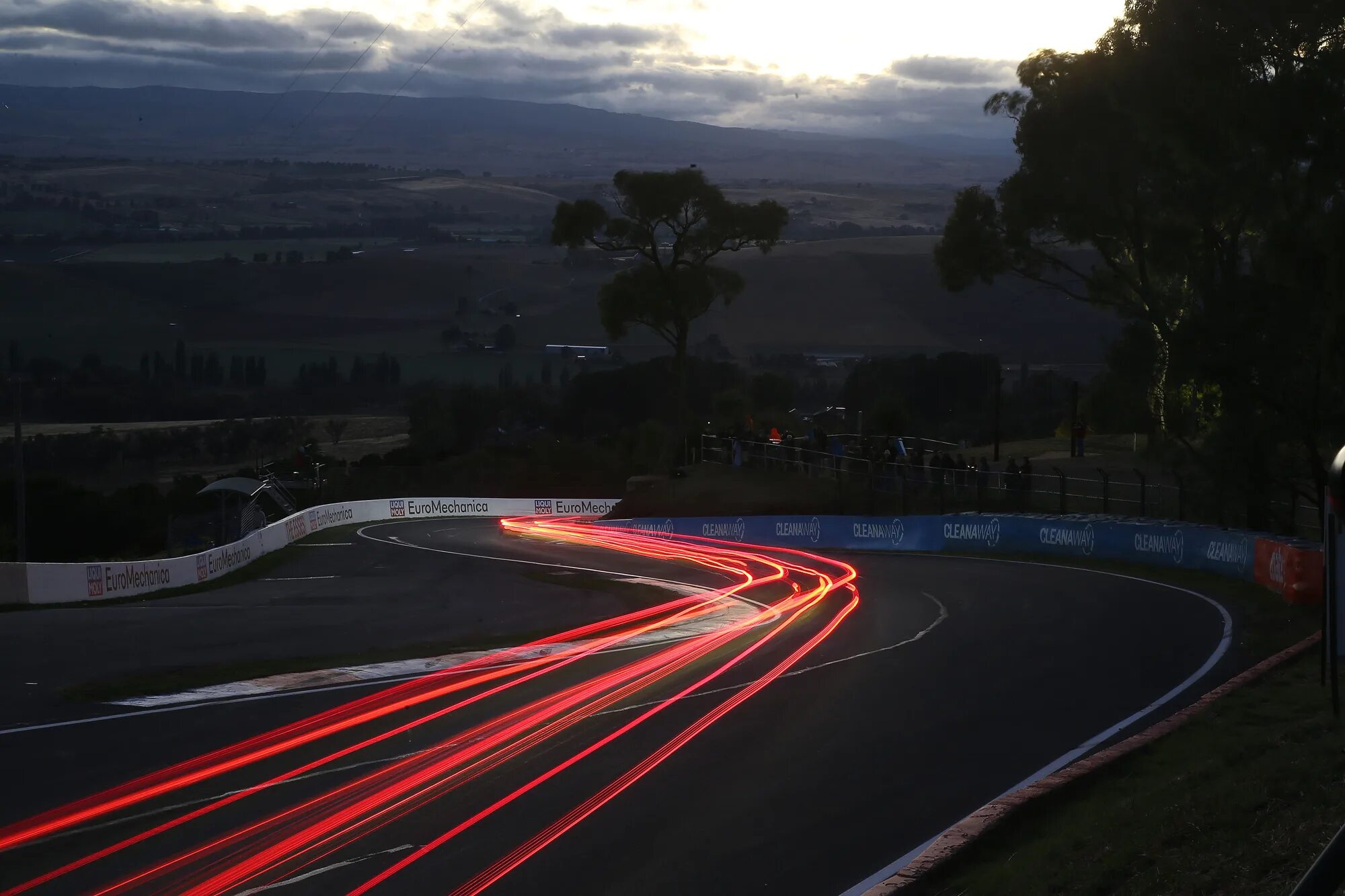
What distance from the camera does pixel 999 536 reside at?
1414 inches

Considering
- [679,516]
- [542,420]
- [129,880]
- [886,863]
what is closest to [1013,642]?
[886,863]

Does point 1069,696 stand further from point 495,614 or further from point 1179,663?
point 495,614

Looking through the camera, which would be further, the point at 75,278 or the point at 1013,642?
the point at 75,278

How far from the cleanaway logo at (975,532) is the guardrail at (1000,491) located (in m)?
1.49

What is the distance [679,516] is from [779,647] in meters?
34.4

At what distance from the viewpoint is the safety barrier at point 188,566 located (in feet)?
83.4

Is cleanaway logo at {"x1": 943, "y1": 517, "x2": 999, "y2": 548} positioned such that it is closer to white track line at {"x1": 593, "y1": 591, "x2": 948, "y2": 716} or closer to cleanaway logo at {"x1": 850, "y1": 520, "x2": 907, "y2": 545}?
cleanaway logo at {"x1": 850, "y1": 520, "x2": 907, "y2": 545}

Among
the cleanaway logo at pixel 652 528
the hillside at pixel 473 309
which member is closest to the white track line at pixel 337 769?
the cleanaway logo at pixel 652 528

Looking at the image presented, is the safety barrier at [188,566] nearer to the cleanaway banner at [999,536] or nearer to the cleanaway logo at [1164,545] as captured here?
the cleanaway banner at [999,536]

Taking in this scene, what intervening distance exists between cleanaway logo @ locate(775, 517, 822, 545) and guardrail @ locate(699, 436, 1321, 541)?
2299 mm

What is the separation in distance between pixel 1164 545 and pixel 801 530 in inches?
600

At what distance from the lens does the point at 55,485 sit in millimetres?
65562

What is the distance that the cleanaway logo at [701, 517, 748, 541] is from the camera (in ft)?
152

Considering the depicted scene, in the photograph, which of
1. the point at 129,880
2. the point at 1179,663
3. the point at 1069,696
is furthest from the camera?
the point at 1179,663
